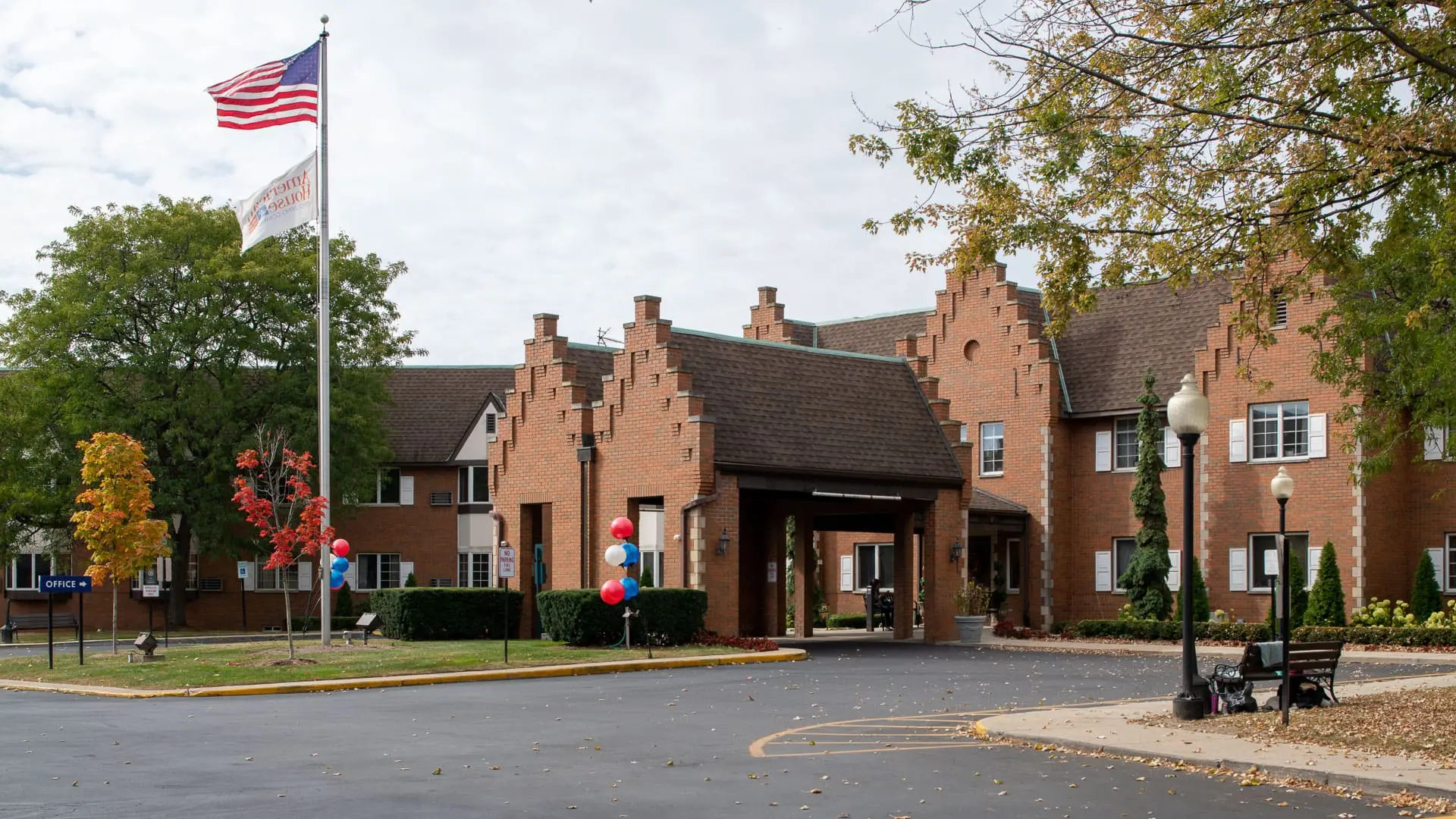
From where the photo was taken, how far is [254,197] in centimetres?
3177

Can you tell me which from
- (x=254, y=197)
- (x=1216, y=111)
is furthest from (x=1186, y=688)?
(x=254, y=197)

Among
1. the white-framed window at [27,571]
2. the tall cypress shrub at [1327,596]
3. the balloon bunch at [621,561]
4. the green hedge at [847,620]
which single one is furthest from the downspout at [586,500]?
the white-framed window at [27,571]

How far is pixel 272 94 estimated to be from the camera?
100ft

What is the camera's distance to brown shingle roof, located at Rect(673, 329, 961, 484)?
34969 millimetres

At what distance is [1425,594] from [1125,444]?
31.0 feet

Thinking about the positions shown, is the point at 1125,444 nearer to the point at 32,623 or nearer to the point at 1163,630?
the point at 1163,630

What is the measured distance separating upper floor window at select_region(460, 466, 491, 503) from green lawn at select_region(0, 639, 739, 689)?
817 inches

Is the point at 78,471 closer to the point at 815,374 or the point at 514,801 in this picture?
the point at 815,374

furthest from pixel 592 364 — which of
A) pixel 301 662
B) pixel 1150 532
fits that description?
pixel 1150 532

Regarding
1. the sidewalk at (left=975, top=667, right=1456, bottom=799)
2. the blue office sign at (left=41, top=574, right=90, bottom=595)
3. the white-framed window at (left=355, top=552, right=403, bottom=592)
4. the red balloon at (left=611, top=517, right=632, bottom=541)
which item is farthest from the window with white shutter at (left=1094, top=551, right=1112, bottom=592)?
the blue office sign at (left=41, top=574, right=90, bottom=595)

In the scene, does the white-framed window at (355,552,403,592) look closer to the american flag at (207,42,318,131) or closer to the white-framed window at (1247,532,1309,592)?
the american flag at (207,42,318,131)

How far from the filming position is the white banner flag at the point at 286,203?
102 ft

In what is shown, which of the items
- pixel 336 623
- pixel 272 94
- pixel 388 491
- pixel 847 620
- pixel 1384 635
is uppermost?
pixel 272 94

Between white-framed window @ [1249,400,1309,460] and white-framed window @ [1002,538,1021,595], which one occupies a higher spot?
white-framed window @ [1249,400,1309,460]
